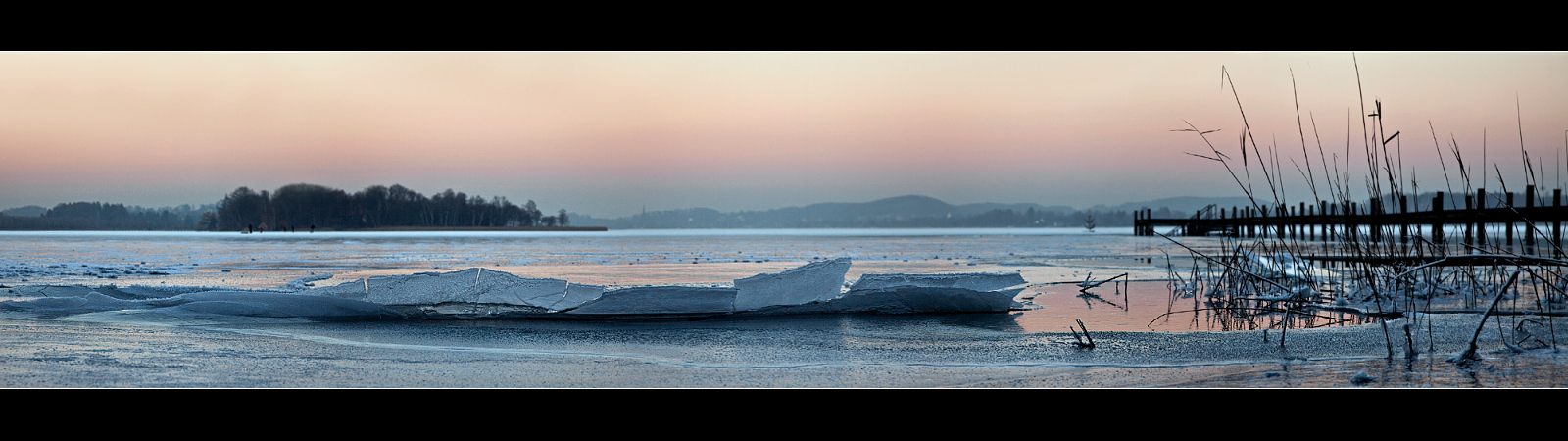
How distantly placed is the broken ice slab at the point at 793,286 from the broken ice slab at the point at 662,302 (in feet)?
0.43

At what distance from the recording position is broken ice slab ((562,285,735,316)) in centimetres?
554

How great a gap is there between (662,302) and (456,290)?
57.7 inches

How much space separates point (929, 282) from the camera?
19.2 feet

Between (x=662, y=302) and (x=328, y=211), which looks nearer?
(x=662, y=302)

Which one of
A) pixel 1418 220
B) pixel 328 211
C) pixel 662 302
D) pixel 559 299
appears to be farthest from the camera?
pixel 328 211

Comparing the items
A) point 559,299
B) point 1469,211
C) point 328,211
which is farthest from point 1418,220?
point 328,211

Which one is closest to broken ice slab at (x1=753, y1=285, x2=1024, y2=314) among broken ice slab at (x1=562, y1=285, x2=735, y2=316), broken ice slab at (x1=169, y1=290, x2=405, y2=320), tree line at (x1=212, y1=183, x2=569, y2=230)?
broken ice slab at (x1=562, y1=285, x2=735, y2=316)

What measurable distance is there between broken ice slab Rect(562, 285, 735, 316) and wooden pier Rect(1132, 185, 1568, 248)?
333cm

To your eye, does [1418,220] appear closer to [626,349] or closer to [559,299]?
[626,349]

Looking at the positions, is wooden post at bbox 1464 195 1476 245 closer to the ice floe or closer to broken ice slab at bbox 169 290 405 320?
the ice floe

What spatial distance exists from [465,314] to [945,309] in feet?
11.2

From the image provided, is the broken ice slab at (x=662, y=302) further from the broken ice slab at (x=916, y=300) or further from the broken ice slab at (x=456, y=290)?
the broken ice slab at (x=916, y=300)
